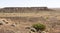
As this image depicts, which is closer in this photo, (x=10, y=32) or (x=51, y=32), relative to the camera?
(x=10, y=32)

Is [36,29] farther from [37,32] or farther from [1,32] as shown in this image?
[1,32]

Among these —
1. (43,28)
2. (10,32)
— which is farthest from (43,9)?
(10,32)

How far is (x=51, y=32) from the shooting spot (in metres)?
29.4

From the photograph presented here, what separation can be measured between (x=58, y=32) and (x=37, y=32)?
125 inches

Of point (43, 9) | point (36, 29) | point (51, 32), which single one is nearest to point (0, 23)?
point (36, 29)

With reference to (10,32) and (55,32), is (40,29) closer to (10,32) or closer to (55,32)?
(55,32)

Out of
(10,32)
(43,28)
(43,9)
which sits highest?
(10,32)

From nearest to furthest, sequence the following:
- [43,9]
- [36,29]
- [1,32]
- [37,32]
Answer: [1,32]
[37,32]
[36,29]
[43,9]

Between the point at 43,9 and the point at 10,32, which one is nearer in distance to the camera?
the point at 10,32

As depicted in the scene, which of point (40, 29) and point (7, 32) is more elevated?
point (7, 32)

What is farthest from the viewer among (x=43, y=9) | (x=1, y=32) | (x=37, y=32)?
(x=43, y=9)

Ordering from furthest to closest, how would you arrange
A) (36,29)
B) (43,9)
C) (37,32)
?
(43,9), (36,29), (37,32)

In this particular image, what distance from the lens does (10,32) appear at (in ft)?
74.0

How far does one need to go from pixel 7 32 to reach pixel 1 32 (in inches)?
26.1
